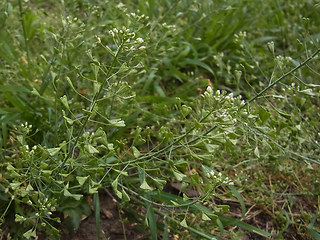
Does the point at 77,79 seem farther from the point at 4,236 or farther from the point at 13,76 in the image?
the point at 4,236

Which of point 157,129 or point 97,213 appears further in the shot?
point 157,129

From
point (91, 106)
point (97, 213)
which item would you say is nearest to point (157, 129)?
point (97, 213)

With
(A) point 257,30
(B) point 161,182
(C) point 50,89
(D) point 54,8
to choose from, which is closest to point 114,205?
(B) point 161,182

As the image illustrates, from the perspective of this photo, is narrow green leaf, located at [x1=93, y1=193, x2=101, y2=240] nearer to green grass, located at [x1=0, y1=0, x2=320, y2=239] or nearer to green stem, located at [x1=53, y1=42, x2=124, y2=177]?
green grass, located at [x1=0, y1=0, x2=320, y2=239]

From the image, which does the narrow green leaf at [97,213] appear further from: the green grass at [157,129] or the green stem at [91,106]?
the green stem at [91,106]

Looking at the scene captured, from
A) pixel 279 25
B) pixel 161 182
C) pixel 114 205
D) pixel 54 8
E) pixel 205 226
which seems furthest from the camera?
pixel 279 25

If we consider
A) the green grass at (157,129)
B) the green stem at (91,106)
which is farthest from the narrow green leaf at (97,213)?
the green stem at (91,106)

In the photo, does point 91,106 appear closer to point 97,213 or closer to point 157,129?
point 97,213

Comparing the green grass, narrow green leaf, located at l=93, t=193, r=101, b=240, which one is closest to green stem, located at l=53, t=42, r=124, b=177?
the green grass
